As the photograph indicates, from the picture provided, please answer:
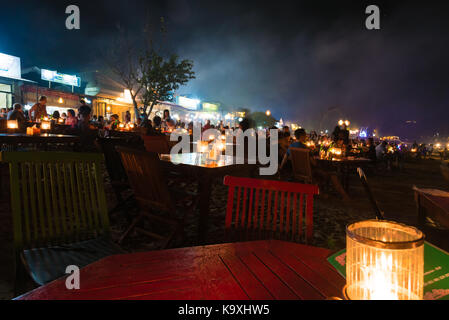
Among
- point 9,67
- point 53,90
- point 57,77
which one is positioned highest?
point 57,77

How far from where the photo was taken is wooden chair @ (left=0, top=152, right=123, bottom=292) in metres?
1.39

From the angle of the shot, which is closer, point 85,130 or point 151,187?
point 151,187

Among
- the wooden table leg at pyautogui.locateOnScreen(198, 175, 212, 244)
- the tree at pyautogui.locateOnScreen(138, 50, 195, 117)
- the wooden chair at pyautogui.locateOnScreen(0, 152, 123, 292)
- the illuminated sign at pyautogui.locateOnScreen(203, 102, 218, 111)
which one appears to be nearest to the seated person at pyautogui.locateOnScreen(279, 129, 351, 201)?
the wooden table leg at pyautogui.locateOnScreen(198, 175, 212, 244)

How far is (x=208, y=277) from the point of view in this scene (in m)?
0.83

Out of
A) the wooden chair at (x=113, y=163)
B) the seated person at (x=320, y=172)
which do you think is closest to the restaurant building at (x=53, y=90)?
the wooden chair at (x=113, y=163)

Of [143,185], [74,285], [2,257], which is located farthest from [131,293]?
[2,257]

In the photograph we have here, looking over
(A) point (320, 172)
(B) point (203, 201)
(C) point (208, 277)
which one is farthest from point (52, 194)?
(A) point (320, 172)

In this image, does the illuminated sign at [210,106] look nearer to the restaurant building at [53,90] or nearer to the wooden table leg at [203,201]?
the restaurant building at [53,90]

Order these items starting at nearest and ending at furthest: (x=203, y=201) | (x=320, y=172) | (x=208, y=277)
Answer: (x=208, y=277) → (x=203, y=201) → (x=320, y=172)

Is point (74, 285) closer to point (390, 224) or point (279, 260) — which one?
point (279, 260)

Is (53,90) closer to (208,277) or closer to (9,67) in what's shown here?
(9,67)

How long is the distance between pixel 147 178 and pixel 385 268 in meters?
2.27

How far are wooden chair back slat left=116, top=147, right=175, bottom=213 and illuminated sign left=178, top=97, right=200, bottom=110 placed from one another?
3427cm

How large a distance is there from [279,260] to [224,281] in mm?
263
